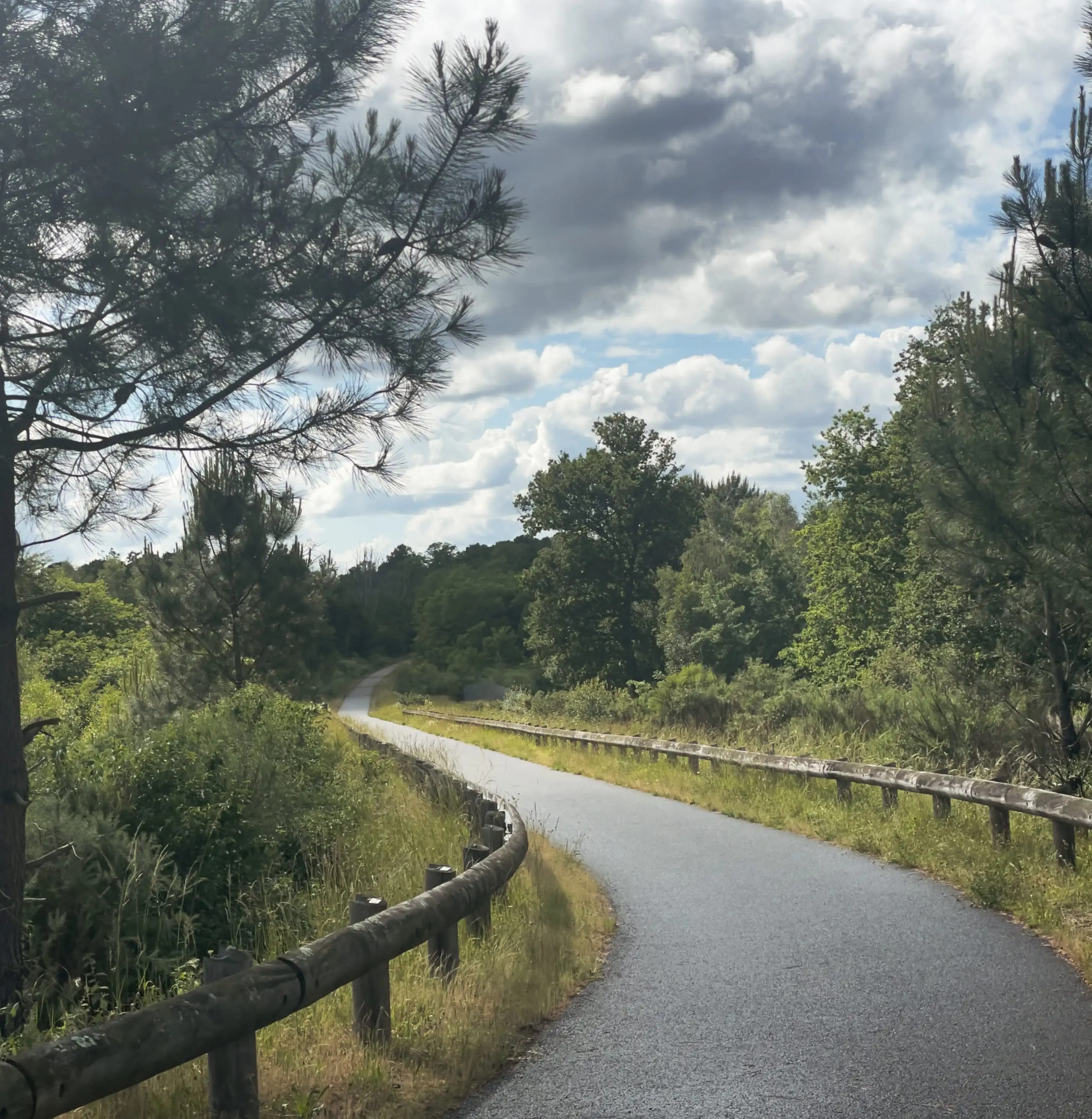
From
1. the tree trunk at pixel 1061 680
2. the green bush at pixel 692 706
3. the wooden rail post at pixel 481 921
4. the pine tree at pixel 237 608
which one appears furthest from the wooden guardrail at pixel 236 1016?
the green bush at pixel 692 706

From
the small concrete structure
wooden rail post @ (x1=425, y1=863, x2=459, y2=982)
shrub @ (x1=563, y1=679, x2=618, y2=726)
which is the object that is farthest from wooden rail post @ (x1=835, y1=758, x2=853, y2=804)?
the small concrete structure

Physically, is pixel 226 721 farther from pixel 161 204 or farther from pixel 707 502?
pixel 707 502

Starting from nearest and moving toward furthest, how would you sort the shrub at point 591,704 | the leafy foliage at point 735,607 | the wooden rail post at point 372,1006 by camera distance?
the wooden rail post at point 372,1006
the shrub at point 591,704
the leafy foliage at point 735,607

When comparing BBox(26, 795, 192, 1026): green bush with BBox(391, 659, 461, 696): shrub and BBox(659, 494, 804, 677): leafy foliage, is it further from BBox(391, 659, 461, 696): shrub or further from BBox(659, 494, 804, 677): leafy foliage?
BBox(391, 659, 461, 696): shrub

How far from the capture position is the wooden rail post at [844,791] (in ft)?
45.0

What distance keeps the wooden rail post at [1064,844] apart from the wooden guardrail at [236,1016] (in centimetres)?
498

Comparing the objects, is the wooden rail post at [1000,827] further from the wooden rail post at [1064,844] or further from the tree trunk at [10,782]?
the tree trunk at [10,782]

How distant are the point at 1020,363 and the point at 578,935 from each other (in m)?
8.28

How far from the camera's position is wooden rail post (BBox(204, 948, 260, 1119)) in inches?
172

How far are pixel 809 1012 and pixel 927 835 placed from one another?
5452 millimetres

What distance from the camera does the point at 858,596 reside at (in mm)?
35875

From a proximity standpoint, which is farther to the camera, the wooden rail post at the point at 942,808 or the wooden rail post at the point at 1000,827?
the wooden rail post at the point at 942,808

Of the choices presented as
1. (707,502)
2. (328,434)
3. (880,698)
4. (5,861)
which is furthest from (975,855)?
(707,502)

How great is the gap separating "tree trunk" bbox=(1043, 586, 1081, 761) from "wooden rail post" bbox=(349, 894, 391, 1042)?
10392 mm
